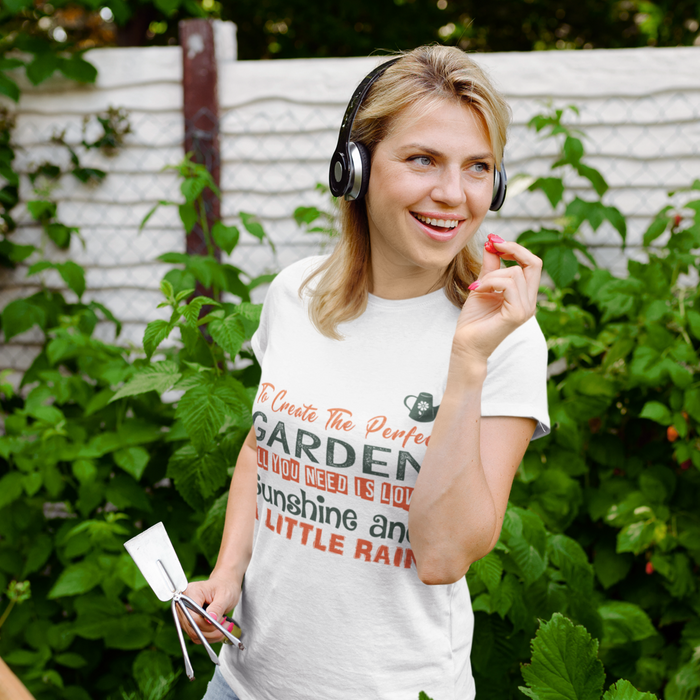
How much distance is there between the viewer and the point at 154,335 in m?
1.69

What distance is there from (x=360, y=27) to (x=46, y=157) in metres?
4.96

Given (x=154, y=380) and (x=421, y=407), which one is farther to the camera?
(x=154, y=380)

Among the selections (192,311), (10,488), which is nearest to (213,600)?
(192,311)

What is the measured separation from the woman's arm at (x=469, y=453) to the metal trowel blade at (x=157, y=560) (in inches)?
16.6

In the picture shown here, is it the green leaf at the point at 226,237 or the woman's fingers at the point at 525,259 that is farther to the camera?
the green leaf at the point at 226,237

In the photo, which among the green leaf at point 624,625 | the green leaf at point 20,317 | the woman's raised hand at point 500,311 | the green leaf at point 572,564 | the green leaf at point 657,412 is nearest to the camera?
the woman's raised hand at point 500,311

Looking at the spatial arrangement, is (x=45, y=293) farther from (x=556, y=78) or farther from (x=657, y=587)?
(x=657, y=587)

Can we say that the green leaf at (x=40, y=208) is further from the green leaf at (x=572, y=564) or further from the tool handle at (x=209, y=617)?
the green leaf at (x=572, y=564)

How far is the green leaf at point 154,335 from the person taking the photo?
1.67 m

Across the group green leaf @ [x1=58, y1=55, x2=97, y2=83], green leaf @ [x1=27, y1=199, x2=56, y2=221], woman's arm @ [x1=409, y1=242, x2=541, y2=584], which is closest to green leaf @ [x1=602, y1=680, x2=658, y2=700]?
woman's arm @ [x1=409, y1=242, x2=541, y2=584]

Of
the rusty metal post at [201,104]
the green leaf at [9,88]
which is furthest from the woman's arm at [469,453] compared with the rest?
the green leaf at [9,88]

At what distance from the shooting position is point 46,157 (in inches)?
132

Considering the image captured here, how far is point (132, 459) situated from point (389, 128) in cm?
139

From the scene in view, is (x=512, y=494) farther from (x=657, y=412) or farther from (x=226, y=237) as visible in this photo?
(x=226, y=237)
